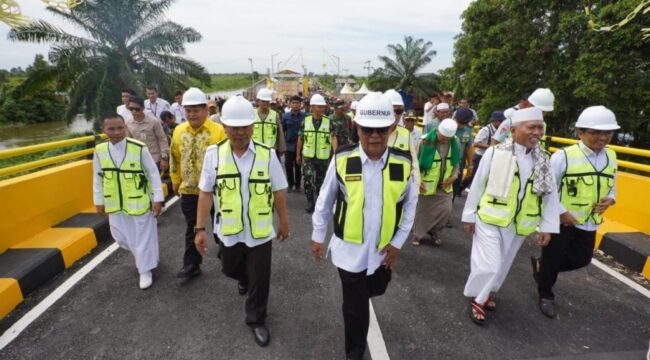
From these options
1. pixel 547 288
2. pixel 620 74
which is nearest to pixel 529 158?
pixel 547 288

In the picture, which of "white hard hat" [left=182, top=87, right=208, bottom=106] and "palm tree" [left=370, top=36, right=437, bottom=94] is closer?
"white hard hat" [left=182, top=87, right=208, bottom=106]

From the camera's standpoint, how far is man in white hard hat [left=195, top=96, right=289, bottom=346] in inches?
105

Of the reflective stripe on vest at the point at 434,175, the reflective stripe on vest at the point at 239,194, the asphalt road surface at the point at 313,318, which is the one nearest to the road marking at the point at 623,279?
the asphalt road surface at the point at 313,318

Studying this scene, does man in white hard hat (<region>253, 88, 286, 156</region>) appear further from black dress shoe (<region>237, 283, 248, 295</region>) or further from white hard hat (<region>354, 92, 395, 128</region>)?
white hard hat (<region>354, 92, 395, 128</region>)

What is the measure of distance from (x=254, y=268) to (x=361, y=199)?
1128 millimetres

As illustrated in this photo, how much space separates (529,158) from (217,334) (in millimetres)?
2991

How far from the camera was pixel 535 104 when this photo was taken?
425 cm

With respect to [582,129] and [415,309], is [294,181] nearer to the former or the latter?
[415,309]

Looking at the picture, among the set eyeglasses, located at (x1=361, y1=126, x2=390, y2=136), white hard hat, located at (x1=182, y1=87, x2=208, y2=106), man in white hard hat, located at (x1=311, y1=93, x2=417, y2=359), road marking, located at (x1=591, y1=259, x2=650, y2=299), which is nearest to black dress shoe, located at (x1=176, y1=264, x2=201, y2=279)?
white hard hat, located at (x1=182, y1=87, x2=208, y2=106)

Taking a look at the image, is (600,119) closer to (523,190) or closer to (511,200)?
(523,190)

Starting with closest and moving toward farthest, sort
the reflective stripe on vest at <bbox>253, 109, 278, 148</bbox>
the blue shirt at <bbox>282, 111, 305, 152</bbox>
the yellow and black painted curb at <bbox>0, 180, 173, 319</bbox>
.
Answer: the yellow and black painted curb at <bbox>0, 180, 173, 319</bbox>
the reflective stripe on vest at <bbox>253, 109, 278, 148</bbox>
the blue shirt at <bbox>282, 111, 305, 152</bbox>

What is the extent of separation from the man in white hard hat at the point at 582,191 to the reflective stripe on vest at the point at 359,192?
5.96ft

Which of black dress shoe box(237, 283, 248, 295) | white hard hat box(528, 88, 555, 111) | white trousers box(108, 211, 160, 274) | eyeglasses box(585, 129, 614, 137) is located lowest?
black dress shoe box(237, 283, 248, 295)

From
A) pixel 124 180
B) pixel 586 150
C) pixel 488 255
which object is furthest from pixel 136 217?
pixel 586 150
